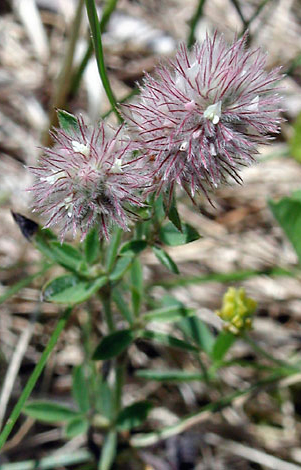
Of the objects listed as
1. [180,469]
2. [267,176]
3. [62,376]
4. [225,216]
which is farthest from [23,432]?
[267,176]

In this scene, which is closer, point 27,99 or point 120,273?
point 120,273

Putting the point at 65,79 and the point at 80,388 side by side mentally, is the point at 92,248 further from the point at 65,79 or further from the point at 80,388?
the point at 65,79

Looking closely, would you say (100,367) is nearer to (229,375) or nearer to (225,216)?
(229,375)

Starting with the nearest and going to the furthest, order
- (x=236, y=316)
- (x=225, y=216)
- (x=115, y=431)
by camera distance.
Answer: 1. (x=236, y=316)
2. (x=115, y=431)
3. (x=225, y=216)

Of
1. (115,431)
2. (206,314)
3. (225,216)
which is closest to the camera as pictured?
(115,431)

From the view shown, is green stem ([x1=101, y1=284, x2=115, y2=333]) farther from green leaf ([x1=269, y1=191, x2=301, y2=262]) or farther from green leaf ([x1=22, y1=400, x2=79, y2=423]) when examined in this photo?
green leaf ([x1=269, y1=191, x2=301, y2=262])

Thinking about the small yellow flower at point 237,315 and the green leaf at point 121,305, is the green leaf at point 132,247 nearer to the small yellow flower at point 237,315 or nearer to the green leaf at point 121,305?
the green leaf at point 121,305

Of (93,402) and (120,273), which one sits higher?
(120,273)
